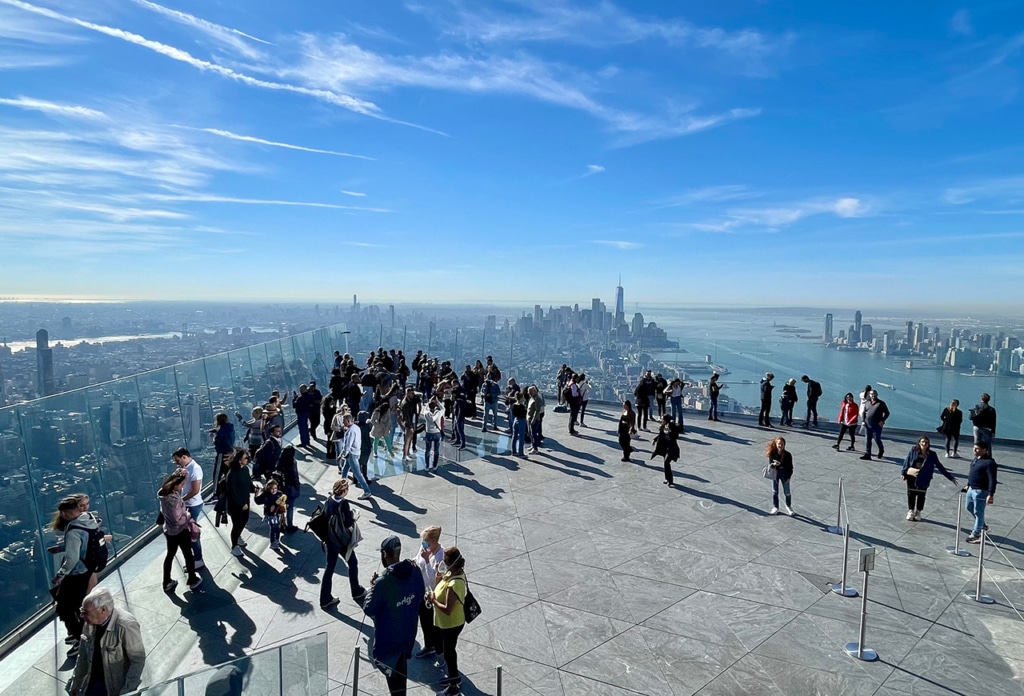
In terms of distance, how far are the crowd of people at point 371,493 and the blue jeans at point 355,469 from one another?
0.03m

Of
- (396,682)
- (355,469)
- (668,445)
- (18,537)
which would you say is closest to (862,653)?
(396,682)

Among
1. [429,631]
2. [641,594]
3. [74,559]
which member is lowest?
[641,594]

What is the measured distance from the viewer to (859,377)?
17.3 meters

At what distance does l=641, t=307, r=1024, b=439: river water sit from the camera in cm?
1634

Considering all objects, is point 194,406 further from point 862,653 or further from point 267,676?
point 862,653

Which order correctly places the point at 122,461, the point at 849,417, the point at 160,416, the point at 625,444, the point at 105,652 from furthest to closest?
1. the point at 849,417
2. the point at 625,444
3. the point at 160,416
4. the point at 122,461
5. the point at 105,652

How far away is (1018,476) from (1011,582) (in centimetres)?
681

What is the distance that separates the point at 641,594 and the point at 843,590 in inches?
99.4

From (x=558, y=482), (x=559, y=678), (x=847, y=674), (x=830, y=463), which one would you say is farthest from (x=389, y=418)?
(x=830, y=463)

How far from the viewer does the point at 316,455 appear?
13.3 metres

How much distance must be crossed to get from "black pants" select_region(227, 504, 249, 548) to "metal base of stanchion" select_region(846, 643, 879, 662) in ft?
23.6

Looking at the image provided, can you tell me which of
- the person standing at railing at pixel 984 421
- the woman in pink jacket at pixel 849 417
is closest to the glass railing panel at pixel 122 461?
the woman in pink jacket at pixel 849 417

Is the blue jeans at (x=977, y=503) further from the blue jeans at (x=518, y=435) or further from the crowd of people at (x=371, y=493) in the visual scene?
the blue jeans at (x=518, y=435)

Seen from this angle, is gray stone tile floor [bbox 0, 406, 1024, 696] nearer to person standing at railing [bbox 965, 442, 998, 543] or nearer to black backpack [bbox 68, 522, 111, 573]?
person standing at railing [bbox 965, 442, 998, 543]
